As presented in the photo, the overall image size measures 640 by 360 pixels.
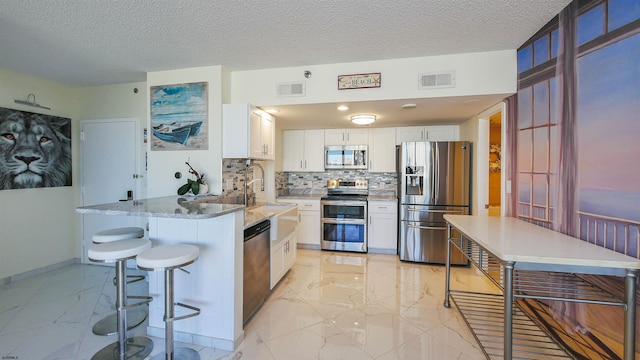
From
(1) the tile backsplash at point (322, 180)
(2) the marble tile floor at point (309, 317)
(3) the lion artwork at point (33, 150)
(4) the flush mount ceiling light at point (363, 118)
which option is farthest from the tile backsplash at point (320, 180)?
(3) the lion artwork at point (33, 150)

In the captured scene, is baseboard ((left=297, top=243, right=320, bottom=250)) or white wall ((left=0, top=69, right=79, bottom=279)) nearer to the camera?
white wall ((left=0, top=69, right=79, bottom=279))

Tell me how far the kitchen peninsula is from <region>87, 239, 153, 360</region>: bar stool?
0.20 m

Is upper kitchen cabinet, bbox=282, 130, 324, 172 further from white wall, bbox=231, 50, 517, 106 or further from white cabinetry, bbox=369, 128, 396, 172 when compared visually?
white wall, bbox=231, 50, 517, 106

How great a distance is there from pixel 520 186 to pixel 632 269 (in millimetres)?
1354

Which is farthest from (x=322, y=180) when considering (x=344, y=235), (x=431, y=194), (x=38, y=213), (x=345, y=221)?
(x=38, y=213)

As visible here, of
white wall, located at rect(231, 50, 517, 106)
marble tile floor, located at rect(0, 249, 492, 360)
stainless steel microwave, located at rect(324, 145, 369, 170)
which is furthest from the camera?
stainless steel microwave, located at rect(324, 145, 369, 170)

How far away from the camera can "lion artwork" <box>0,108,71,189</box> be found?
9.93 ft

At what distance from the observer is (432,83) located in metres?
2.65

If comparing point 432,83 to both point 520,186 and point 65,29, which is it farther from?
point 65,29

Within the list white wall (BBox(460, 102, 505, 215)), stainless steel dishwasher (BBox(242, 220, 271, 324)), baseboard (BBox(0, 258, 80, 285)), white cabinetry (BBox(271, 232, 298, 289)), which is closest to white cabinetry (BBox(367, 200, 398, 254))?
white wall (BBox(460, 102, 505, 215))

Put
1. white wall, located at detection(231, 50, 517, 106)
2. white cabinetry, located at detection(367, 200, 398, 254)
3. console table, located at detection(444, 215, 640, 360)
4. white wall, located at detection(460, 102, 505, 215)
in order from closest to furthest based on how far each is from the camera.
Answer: console table, located at detection(444, 215, 640, 360) < white wall, located at detection(231, 50, 517, 106) < white wall, located at detection(460, 102, 505, 215) < white cabinetry, located at detection(367, 200, 398, 254)

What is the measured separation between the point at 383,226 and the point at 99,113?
14.2ft

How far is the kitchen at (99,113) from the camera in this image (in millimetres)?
2910

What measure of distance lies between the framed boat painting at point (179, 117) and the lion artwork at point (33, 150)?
153 cm
